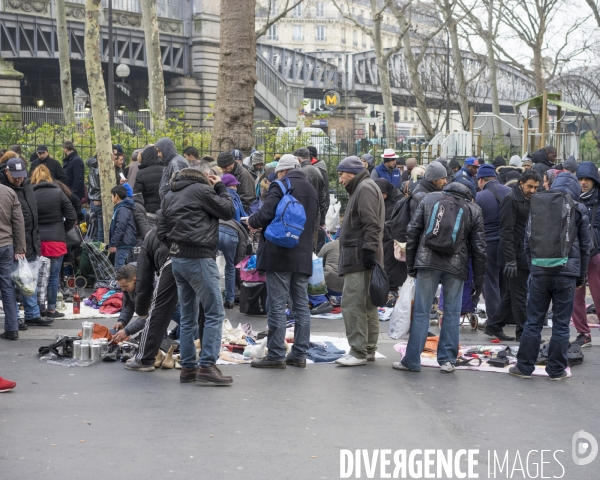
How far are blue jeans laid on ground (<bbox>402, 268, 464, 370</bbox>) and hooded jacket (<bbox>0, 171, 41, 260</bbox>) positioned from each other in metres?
4.61

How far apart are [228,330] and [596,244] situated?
413 cm

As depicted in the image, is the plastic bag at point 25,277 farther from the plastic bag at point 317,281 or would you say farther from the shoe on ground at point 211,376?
the plastic bag at point 317,281

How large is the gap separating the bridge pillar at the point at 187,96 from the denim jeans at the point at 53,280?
39.5 meters

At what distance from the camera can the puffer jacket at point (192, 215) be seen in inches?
293

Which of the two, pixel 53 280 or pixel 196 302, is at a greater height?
pixel 196 302

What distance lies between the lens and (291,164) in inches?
339

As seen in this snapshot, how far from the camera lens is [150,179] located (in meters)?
13.0

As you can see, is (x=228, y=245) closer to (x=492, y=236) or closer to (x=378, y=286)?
(x=492, y=236)

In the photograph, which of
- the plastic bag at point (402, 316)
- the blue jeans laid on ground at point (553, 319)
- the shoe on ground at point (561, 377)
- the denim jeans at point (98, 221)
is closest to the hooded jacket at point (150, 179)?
the denim jeans at point (98, 221)

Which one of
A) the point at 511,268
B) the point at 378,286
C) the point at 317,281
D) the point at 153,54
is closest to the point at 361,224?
the point at 378,286

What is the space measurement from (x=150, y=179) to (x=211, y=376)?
5825 mm

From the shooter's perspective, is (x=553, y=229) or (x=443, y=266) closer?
(x=553, y=229)

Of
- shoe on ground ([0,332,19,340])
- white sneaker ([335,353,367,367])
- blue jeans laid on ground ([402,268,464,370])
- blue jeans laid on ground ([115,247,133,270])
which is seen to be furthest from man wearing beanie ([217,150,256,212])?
blue jeans laid on ground ([402,268,464,370])

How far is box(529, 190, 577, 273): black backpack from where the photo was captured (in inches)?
313
